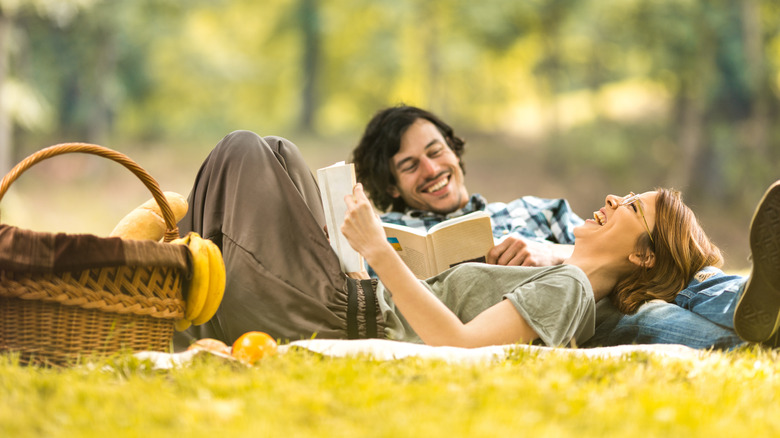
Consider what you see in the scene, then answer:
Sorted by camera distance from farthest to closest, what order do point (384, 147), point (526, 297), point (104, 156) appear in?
point (384, 147) < point (526, 297) < point (104, 156)

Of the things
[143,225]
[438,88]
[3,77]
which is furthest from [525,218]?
[438,88]

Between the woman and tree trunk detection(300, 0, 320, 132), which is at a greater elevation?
tree trunk detection(300, 0, 320, 132)

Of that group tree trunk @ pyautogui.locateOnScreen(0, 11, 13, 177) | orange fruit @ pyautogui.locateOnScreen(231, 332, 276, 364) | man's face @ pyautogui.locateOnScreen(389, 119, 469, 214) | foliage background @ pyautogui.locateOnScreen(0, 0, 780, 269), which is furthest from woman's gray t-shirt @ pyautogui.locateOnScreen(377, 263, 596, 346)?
foliage background @ pyautogui.locateOnScreen(0, 0, 780, 269)

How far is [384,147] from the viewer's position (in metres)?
3.80

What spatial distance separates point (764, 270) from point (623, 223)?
607mm

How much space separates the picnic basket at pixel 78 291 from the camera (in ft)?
5.85

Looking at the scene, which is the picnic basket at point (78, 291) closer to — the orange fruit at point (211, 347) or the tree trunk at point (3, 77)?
the orange fruit at point (211, 347)

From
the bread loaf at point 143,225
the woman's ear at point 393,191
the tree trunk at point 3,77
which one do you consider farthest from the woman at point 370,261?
the tree trunk at point 3,77

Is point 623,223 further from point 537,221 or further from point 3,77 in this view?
point 3,77

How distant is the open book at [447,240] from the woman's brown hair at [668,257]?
0.55 meters

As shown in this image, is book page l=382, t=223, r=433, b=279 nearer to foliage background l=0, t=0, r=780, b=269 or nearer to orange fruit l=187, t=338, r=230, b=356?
orange fruit l=187, t=338, r=230, b=356

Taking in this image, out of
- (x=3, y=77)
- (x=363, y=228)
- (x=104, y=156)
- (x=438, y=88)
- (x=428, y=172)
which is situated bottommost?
(x=363, y=228)

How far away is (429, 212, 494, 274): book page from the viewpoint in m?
2.65

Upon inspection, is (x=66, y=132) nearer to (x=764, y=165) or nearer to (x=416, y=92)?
(x=416, y=92)
